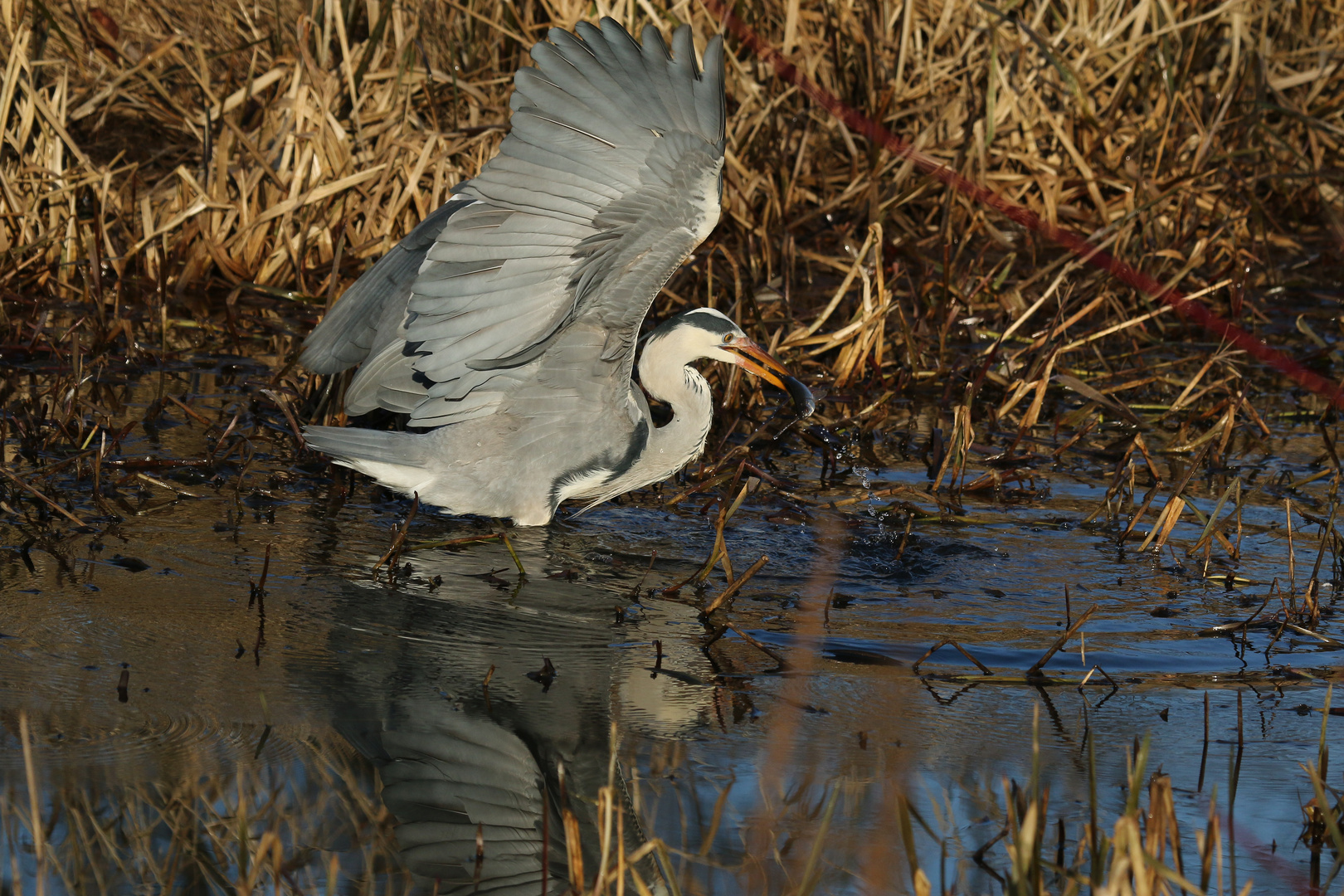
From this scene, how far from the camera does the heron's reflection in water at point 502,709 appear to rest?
245 cm

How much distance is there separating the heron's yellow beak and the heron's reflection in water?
3.82 feet

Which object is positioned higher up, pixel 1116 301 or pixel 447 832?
pixel 1116 301

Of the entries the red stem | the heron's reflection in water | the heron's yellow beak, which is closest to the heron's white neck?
the heron's yellow beak

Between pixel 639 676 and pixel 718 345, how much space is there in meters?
1.68

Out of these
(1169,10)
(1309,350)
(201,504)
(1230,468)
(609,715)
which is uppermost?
(1169,10)

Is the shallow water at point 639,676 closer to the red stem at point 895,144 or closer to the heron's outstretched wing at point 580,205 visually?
the heron's outstretched wing at point 580,205

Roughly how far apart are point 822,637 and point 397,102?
3794mm

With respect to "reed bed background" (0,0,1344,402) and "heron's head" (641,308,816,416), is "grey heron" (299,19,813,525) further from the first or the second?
"reed bed background" (0,0,1344,402)

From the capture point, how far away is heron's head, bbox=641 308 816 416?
4.60m

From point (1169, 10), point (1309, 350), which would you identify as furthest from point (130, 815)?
point (1169, 10)

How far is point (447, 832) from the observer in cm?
249

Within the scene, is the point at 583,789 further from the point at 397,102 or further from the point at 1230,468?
the point at 397,102

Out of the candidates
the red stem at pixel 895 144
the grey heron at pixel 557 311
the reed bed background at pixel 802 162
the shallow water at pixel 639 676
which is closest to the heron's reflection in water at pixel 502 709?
the shallow water at pixel 639 676

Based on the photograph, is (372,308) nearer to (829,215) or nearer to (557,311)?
(557,311)
